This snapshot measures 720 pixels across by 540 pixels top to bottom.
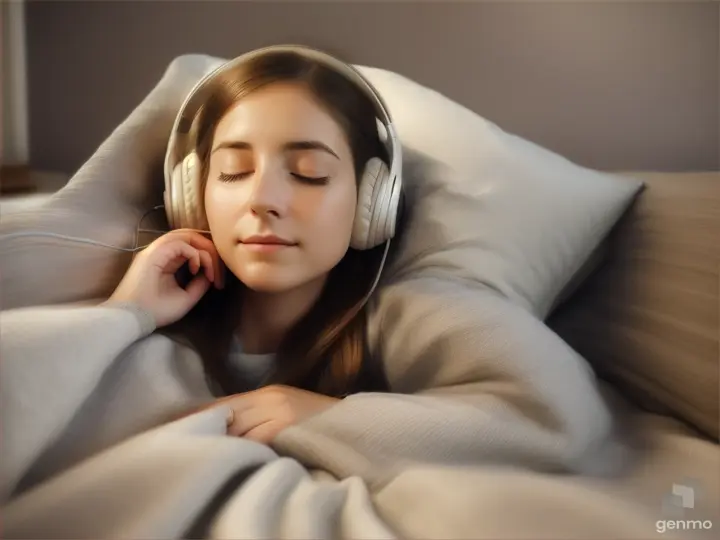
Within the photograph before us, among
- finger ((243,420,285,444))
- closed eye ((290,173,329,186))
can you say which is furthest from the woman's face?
finger ((243,420,285,444))

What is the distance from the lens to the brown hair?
0.53m

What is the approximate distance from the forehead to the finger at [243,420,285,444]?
22 cm

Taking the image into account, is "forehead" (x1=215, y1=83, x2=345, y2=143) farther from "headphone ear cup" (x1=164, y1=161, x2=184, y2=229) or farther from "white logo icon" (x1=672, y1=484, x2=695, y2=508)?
"white logo icon" (x1=672, y1=484, x2=695, y2=508)

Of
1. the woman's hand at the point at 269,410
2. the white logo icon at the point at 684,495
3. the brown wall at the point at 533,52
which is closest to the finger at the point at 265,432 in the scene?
Result: the woman's hand at the point at 269,410

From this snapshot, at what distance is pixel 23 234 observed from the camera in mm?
502

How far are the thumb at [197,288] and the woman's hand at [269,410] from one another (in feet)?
0.30

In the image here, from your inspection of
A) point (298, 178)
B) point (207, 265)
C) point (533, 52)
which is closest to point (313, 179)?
point (298, 178)

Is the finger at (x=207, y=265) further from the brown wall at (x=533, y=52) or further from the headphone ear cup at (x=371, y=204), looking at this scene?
the brown wall at (x=533, y=52)

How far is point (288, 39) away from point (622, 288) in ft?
1.58

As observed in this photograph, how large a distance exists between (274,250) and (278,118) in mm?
105

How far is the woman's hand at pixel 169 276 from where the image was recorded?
51cm

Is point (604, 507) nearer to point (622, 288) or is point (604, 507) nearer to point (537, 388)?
point (537, 388)

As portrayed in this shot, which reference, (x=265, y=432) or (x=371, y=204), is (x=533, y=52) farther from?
(x=265, y=432)

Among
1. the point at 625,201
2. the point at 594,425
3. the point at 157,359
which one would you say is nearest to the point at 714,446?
the point at 594,425
